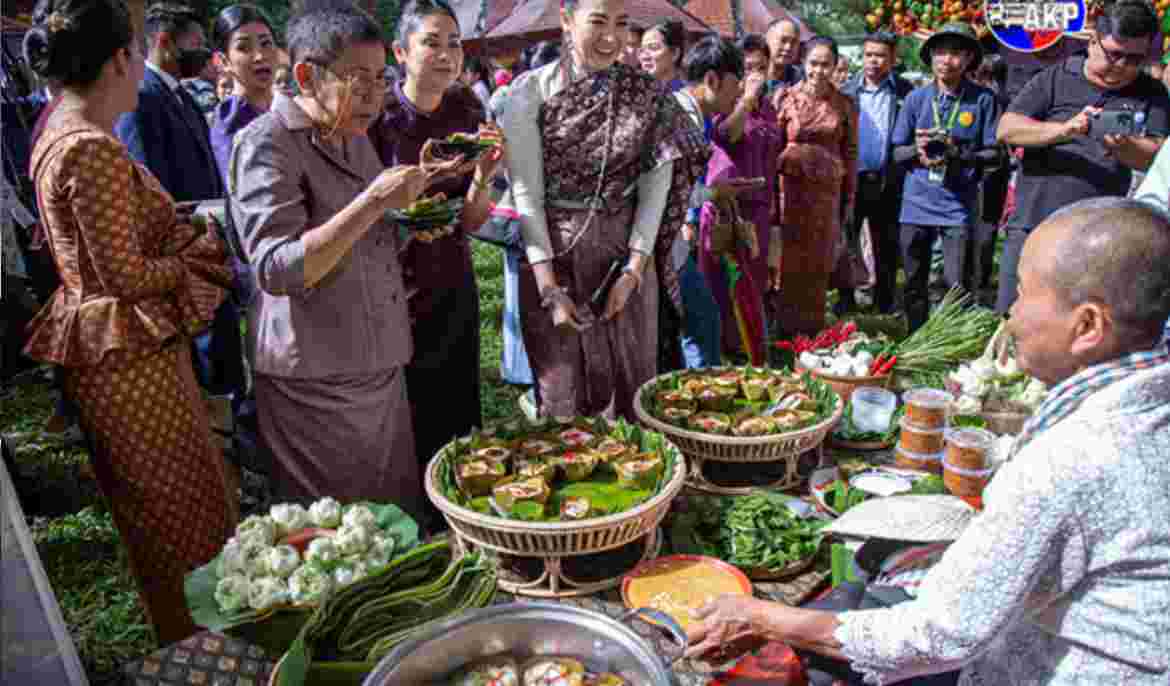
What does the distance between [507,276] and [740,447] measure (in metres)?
2.23

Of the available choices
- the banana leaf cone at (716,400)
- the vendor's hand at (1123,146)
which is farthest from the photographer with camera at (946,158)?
the banana leaf cone at (716,400)

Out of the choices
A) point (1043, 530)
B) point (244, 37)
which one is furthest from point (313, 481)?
point (244, 37)

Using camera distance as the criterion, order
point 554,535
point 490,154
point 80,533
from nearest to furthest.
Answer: point 554,535 < point 490,154 < point 80,533

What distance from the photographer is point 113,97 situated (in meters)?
2.12

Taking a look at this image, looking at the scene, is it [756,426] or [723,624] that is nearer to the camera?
[723,624]

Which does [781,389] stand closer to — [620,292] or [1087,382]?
[620,292]

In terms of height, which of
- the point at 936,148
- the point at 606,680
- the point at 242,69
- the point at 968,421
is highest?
the point at 242,69

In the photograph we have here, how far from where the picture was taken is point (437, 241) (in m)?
2.87

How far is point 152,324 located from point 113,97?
59 cm

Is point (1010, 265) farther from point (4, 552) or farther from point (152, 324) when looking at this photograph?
point (4, 552)

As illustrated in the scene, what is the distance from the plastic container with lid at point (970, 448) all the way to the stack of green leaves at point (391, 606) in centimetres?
135

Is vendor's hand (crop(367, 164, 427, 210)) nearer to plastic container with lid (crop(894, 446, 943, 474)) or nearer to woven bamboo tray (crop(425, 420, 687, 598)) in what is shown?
woven bamboo tray (crop(425, 420, 687, 598))

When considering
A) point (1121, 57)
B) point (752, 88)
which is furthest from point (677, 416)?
point (1121, 57)

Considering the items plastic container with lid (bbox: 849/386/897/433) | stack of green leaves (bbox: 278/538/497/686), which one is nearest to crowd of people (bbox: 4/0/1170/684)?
stack of green leaves (bbox: 278/538/497/686)
